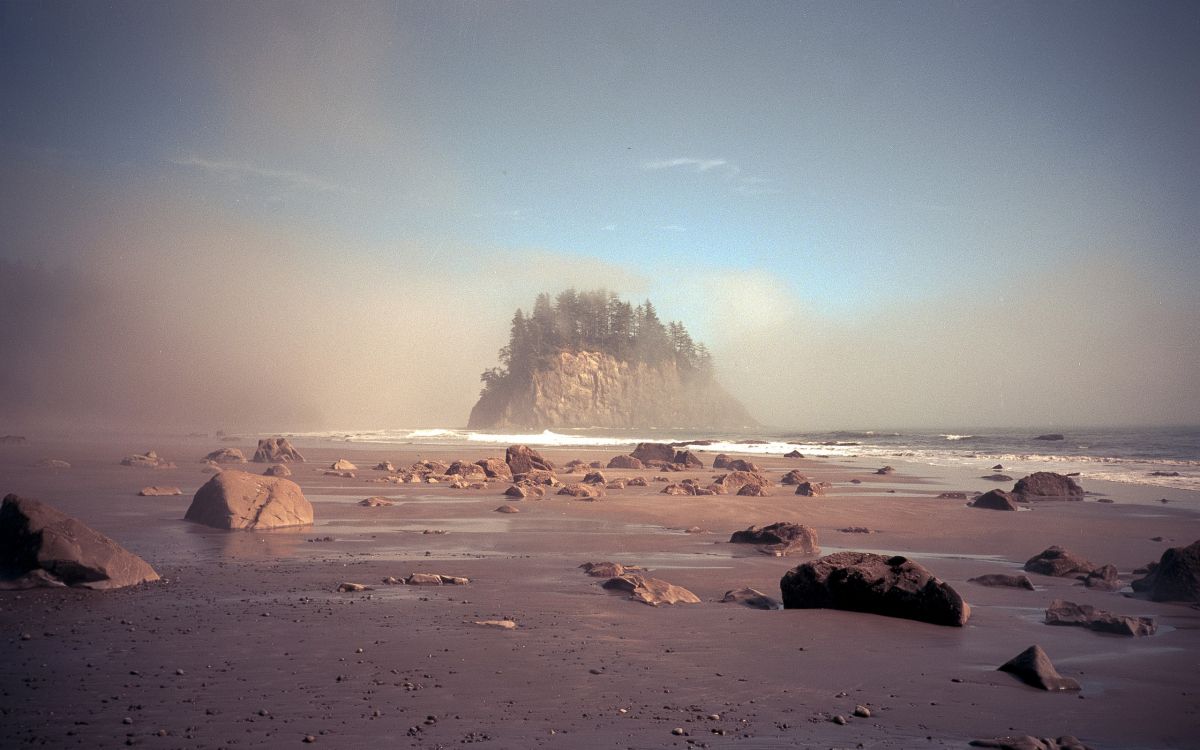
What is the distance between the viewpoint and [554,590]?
758 centimetres

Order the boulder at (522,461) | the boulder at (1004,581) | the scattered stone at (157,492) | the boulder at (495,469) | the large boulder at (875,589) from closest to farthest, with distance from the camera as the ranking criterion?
the large boulder at (875,589) < the boulder at (1004,581) < the scattered stone at (157,492) < the boulder at (495,469) < the boulder at (522,461)

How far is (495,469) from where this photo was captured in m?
21.7

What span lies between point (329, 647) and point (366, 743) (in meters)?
1.83

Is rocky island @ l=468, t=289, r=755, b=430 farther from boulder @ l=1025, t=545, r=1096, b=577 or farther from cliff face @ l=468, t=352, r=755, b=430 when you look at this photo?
boulder @ l=1025, t=545, r=1096, b=577

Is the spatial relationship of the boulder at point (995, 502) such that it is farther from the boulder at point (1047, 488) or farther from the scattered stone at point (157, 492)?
the scattered stone at point (157, 492)

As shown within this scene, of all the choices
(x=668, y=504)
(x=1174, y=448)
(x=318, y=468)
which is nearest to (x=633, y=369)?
(x=1174, y=448)

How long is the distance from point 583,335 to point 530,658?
9721cm

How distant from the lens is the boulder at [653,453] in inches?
1167

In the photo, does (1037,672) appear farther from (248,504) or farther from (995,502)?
(995,502)

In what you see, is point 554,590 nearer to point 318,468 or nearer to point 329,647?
point 329,647

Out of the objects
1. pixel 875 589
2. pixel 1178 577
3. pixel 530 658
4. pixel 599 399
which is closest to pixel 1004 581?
pixel 1178 577

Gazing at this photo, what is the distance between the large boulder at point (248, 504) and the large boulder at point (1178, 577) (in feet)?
37.0

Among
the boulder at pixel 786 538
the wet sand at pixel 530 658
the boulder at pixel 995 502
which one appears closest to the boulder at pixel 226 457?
the wet sand at pixel 530 658

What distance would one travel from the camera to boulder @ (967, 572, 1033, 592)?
8172mm
